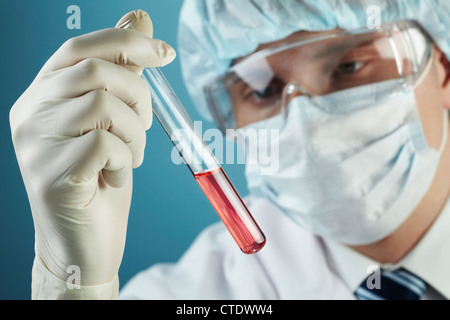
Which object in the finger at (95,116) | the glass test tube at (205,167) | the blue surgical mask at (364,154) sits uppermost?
the finger at (95,116)

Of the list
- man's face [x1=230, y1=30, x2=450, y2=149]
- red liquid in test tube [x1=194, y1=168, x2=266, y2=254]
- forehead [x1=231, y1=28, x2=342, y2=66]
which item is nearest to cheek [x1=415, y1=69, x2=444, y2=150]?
man's face [x1=230, y1=30, x2=450, y2=149]

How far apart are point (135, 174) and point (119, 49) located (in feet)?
2.03

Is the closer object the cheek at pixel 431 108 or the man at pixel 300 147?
the man at pixel 300 147

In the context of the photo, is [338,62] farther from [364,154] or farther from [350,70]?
[364,154]

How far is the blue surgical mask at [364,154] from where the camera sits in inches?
42.1

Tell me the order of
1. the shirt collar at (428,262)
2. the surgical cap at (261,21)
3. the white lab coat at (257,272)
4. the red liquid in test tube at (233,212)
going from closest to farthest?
the red liquid in test tube at (233,212) < the surgical cap at (261,21) < the shirt collar at (428,262) < the white lab coat at (257,272)

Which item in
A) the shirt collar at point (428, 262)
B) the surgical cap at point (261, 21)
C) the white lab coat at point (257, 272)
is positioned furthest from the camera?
the white lab coat at point (257, 272)

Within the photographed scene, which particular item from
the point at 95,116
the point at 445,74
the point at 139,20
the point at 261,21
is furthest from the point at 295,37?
the point at 95,116

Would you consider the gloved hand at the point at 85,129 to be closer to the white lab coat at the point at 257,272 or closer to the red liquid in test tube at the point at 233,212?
the red liquid in test tube at the point at 233,212

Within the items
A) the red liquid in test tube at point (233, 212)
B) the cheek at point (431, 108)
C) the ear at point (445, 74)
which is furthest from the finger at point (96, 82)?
the ear at point (445, 74)

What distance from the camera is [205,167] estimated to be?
69 cm
